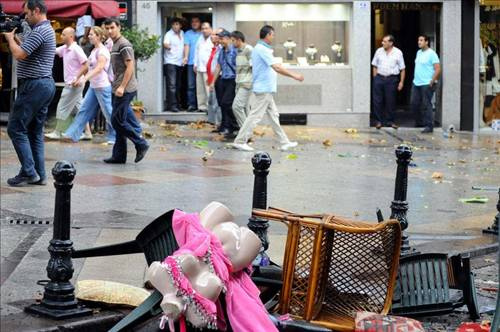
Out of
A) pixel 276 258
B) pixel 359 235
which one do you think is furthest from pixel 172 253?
pixel 276 258

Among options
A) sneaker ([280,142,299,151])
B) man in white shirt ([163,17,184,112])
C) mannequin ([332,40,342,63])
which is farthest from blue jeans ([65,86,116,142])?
mannequin ([332,40,342,63])

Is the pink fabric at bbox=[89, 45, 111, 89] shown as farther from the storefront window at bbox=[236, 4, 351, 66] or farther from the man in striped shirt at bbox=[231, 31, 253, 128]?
the storefront window at bbox=[236, 4, 351, 66]

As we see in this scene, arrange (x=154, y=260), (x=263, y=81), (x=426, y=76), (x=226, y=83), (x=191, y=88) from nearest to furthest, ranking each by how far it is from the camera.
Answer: (x=154, y=260) < (x=263, y=81) < (x=226, y=83) < (x=426, y=76) < (x=191, y=88)

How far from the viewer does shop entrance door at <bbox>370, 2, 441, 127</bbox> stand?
894 inches

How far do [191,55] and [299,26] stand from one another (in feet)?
7.88

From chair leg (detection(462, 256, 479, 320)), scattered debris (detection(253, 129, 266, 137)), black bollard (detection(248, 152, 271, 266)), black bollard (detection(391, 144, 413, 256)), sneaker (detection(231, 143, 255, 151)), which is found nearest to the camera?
chair leg (detection(462, 256, 479, 320))

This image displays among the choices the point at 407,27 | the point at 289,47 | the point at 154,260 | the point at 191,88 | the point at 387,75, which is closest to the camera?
the point at 154,260

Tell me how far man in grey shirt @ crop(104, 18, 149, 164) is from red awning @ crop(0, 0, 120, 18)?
14.7 feet

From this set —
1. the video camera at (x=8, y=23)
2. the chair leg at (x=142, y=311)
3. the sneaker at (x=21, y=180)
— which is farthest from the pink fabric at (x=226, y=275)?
the sneaker at (x=21, y=180)

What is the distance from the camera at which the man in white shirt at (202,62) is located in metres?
21.7

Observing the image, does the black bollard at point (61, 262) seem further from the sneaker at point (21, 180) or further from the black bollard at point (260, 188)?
the sneaker at point (21, 180)

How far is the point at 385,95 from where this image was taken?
21828mm

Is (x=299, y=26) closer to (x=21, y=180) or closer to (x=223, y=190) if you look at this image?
(x=223, y=190)

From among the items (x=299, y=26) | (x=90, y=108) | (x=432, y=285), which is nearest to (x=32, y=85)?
(x=90, y=108)
